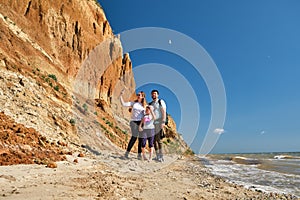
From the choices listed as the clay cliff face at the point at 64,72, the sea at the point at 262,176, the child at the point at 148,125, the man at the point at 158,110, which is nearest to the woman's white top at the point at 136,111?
the child at the point at 148,125

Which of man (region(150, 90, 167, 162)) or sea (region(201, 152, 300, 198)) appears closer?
sea (region(201, 152, 300, 198))

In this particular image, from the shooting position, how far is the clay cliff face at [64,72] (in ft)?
28.2

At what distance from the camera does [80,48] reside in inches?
1045

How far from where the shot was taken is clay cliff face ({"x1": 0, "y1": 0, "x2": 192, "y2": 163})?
8605mm

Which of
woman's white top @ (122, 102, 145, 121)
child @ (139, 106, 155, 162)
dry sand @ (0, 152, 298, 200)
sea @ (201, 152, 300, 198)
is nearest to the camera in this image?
dry sand @ (0, 152, 298, 200)

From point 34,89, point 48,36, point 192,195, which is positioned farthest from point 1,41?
point 192,195

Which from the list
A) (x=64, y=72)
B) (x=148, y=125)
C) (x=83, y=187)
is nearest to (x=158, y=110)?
(x=148, y=125)

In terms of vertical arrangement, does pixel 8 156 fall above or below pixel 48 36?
below

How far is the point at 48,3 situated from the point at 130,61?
20.6 meters

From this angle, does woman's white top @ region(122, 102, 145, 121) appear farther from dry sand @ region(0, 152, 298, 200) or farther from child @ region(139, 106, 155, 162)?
dry sand @ region(0, 152, 298, 200)

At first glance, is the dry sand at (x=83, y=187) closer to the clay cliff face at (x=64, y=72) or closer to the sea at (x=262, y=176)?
the sea at (x=262, y=176)

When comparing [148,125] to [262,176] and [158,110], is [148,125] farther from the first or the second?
[262,176]

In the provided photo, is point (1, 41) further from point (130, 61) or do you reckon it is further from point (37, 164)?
point (130, 61)

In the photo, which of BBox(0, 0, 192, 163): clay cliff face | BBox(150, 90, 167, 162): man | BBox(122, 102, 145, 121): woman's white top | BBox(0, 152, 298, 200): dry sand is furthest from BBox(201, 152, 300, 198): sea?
BBox(0, 0, 192, 163): clay cliff face
